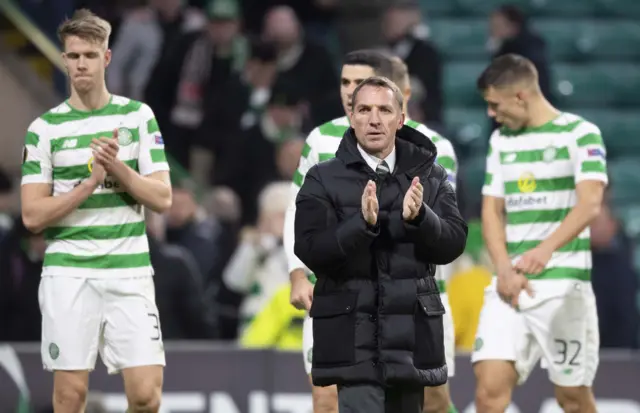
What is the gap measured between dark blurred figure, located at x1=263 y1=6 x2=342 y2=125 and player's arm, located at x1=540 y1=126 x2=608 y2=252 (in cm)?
441

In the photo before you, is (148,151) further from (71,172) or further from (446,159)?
(446,159)

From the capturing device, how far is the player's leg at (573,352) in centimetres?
782

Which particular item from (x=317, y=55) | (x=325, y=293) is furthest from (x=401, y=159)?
(x=317, y=55)

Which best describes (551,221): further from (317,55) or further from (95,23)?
Answer: (317,55)

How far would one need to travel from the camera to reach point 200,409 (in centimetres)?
949

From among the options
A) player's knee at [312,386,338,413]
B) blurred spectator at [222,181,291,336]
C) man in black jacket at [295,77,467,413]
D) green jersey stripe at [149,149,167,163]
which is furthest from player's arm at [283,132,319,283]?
blurred spectator at [222,181,291,336]

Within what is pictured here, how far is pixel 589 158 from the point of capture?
25.4 feet

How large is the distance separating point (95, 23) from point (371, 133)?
5.55 feet

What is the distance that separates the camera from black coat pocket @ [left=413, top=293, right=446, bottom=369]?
6.22 m

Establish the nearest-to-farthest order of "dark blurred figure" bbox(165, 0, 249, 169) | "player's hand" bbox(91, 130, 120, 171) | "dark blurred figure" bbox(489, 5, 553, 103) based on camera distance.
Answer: "player's hand" bbox(91, 130, 120, 171) < "dark blurred figure" bbox(489, 5, 553, 103) < "dark blurred figure" bbox(165, 0, 249, 169)

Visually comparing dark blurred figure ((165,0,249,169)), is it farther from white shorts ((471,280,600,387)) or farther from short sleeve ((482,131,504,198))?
white shorts ((471,280,600,387))

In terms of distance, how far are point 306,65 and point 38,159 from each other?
212 inches

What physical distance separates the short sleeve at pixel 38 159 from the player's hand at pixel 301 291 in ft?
4.10

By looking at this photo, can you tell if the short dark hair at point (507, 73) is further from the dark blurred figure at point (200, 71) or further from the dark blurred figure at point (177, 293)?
the dark blurred figure at point (200, 71)
